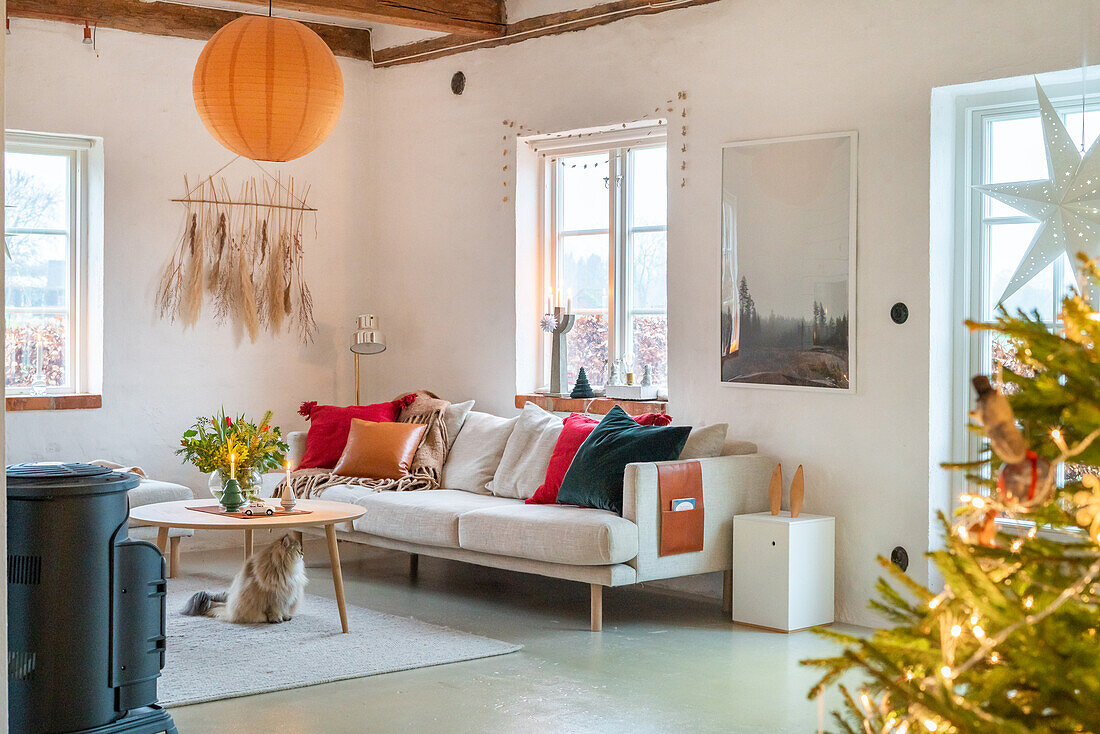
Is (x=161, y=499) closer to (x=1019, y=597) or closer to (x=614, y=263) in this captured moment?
(x=614, y=263)

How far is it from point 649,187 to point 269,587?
8.96 ft

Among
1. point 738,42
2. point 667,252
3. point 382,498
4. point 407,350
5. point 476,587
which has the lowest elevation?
point 476,587

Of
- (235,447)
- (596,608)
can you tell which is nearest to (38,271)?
(235,447)

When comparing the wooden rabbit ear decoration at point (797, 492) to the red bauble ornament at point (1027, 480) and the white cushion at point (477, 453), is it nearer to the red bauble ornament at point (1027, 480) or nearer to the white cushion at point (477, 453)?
the white cushion at point (477, 453)

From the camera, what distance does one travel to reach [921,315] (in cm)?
487

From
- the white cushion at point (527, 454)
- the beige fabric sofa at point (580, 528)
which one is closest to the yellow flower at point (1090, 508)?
the beige fabric sofa at point (580, 528)

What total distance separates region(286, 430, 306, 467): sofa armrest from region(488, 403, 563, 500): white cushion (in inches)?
47.9

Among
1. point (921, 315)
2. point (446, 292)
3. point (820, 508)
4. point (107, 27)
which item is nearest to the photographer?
point (921, 315)

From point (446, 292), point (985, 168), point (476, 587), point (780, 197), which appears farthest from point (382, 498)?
point (985, 168)

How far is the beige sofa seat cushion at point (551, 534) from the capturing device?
189 inches

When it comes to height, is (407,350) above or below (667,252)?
below

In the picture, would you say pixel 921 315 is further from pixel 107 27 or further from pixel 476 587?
pixel 107 27

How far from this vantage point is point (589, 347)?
21.2 ft

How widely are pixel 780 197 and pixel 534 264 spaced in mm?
1772
